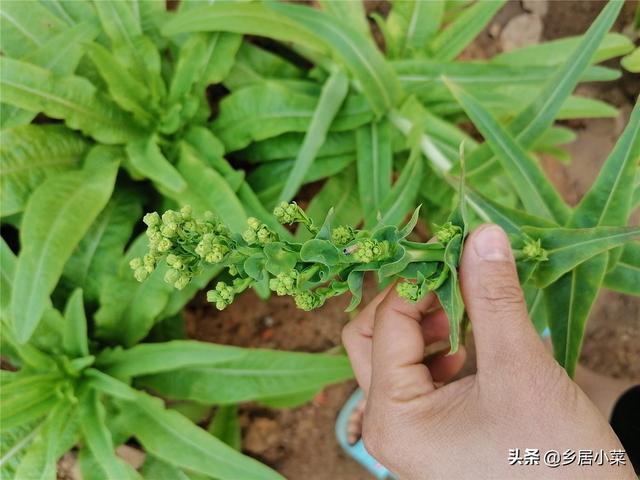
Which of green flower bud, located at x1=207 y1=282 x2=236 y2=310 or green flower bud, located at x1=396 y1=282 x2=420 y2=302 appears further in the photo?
green flower bud, located at x1=396 y1=282 x2=420 y2=302

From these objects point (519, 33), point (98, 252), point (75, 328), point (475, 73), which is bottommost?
point (75, 328)

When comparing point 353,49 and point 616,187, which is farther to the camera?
point 353,49

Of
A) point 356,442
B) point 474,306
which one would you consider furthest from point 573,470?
point 356,442

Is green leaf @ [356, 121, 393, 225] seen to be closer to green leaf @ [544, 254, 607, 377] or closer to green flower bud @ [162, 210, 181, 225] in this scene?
green leaf @ [544, 254, 607, 377]

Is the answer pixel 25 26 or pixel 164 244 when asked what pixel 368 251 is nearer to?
pixel 164 244

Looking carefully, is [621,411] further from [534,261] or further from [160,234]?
[160,234]

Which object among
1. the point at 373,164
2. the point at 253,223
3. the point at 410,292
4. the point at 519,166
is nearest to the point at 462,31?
the point at 373,164

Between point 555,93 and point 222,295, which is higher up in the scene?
point 555,93

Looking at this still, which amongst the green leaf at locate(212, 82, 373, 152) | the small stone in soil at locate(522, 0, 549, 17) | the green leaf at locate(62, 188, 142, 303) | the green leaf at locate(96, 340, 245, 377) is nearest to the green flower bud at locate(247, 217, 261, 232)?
the green leaf at locate(96, 340, 245, 377)
